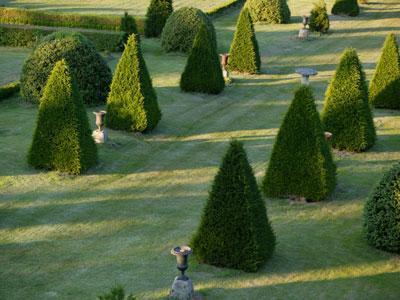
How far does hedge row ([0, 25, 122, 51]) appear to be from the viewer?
3450cm

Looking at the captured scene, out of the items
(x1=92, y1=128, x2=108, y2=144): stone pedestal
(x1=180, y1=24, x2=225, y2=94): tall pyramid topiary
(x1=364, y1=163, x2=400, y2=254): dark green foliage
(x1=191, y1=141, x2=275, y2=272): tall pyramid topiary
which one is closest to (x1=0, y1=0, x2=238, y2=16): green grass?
(x1=180, y1=24, x2=225, y2=94): tall pyramid topiary

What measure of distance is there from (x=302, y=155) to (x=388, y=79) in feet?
33.4

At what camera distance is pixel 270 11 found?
138ft

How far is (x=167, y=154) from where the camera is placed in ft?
70.1

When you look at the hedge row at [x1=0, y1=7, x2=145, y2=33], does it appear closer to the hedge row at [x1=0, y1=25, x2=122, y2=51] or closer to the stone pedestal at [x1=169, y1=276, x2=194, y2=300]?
the hedge row at [x1=0, y1=25, x2=122, y2=51]

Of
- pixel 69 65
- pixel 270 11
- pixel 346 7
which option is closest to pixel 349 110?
pixel 69 65

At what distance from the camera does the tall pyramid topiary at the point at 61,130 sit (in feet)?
62.0

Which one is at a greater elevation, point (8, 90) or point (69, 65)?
point (69, 65)

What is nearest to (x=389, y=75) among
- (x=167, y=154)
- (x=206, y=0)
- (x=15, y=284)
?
(x=167, y=154)

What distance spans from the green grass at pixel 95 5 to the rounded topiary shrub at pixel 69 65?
18465 millimetres

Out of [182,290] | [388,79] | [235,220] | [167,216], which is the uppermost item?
[388,79]

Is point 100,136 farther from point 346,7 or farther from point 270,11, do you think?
point 346,7

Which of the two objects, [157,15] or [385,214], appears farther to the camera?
[157,15]

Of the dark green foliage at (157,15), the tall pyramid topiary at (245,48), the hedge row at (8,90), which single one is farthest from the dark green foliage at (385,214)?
the dark green foliage at (157,15)
